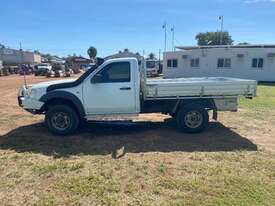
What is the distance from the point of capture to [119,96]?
298 inches

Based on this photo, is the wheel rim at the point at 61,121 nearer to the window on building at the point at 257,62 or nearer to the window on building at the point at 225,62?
the window on building at the point at 225,62

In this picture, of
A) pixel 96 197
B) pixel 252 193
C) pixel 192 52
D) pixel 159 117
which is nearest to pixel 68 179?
pixel 96 197

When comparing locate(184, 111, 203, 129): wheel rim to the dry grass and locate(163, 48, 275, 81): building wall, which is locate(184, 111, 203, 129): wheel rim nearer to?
the dry grass

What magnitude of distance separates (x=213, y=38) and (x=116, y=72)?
86.6m

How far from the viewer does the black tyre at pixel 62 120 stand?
7.61 metres

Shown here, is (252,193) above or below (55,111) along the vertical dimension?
below

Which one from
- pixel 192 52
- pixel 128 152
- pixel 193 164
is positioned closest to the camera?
pixel 193 164

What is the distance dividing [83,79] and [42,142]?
1.79 metres

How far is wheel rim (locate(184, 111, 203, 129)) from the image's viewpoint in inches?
310

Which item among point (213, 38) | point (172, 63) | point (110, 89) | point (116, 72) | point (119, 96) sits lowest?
point (172, 63)

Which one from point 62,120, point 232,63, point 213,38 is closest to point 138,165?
point 62,120

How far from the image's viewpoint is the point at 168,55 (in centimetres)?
3328

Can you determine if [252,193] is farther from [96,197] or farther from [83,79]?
[83,79]

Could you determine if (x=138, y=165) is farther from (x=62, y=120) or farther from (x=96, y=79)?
(x=62, y=120)
